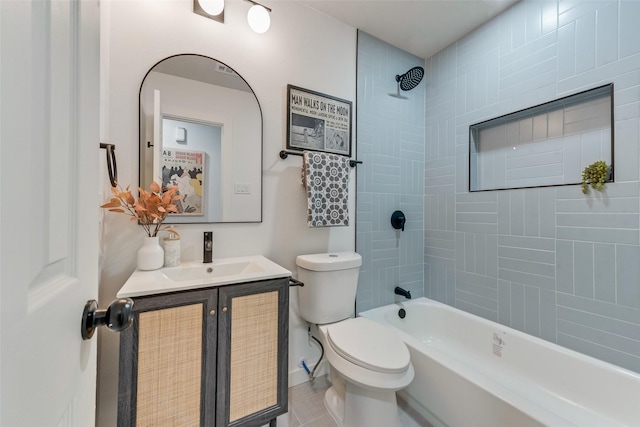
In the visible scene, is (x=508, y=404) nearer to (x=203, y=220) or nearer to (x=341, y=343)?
(x=341, y=343)

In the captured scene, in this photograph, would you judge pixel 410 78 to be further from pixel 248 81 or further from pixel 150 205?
pixel 150 205

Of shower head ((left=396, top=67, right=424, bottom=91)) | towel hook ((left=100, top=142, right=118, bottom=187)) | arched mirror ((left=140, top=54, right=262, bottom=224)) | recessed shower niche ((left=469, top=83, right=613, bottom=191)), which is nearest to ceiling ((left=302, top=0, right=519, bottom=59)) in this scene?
shower head ((left=396, top=67, right=424, bottom=91))

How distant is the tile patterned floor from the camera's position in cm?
139

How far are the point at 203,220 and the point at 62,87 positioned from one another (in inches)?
43.8

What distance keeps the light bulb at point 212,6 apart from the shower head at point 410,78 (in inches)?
54.2

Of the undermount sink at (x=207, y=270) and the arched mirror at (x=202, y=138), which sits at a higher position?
the arched mirror at (x=202, y=138)

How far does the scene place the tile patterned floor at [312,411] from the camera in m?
1.39

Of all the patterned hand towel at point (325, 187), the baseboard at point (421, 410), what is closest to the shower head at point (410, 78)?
the patterned hand towel at point (325, 187)

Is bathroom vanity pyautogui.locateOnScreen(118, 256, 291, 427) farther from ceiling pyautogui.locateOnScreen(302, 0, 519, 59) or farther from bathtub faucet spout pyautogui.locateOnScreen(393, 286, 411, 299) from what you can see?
ceiling pyautogui.locateOnScreen(302, 0, 519, 59)

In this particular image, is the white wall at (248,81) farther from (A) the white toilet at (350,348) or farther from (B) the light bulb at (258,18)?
(A) the white toilet at (350,348)

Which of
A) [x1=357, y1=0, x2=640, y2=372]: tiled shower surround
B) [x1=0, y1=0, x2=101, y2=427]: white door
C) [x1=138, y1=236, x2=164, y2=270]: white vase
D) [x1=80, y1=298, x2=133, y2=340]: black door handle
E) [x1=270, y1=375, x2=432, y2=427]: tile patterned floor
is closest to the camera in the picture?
[x1=0, y1=0, x2=101, y2=427]: white door

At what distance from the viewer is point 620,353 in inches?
49.9

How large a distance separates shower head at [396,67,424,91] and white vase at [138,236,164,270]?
6.76 ft

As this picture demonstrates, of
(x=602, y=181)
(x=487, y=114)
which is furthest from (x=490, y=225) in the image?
(x=487, y=114)
